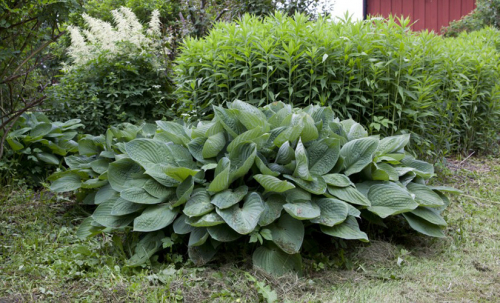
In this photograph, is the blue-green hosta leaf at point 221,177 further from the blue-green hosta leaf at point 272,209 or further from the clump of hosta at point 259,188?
the blue-green hosta leaf at point 272,209

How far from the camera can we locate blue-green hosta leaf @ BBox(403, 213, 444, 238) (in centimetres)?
268

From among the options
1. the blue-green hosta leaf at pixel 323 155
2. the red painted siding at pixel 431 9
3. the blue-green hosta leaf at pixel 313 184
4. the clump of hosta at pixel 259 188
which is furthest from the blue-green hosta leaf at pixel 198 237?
the red painted siding at pixel 431 9

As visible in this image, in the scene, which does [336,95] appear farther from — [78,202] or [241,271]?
[78,202]

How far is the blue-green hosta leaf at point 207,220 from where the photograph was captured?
2.25 m

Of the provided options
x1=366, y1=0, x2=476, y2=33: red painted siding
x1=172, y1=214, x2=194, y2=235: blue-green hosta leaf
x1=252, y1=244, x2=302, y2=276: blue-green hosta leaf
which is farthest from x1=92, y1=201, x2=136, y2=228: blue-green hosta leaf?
x1=366, y1=0, x2=476, y2=33: red painted siding

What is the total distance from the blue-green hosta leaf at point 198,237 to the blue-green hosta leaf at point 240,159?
0.33 m

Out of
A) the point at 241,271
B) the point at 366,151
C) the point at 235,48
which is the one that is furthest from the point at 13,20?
the point at 366,151

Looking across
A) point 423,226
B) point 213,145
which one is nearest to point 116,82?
point 213,145

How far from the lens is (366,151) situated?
2703 millimetres

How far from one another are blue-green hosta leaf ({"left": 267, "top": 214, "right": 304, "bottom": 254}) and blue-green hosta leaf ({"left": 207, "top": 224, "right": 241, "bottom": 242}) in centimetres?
21

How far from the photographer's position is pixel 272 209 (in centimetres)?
236

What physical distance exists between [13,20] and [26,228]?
4.89ft

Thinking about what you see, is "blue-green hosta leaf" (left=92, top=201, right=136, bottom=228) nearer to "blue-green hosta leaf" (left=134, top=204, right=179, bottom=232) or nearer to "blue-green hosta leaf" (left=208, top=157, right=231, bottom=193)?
"blue-green hosta leaf" (left=134, top=204, right=179, bottom=232)

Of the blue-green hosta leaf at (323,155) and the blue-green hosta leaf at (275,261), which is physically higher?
the blue-green hosta leaf at (323,155)
